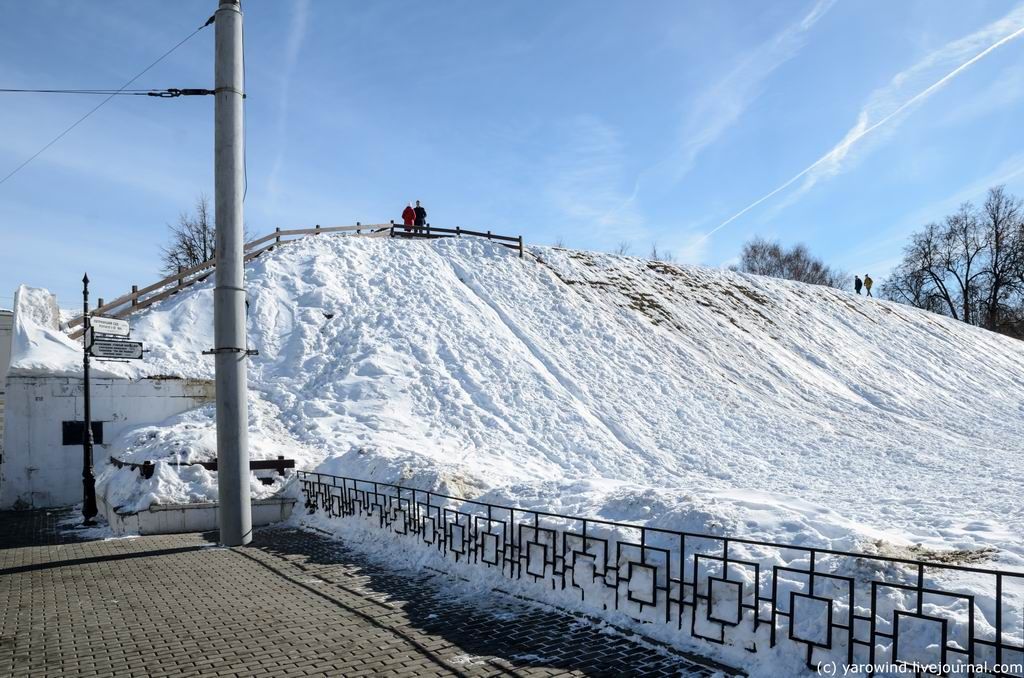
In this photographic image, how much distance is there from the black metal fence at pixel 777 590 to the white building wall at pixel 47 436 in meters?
10.9

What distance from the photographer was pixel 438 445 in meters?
17.5

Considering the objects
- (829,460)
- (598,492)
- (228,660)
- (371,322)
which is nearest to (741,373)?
(829,460)

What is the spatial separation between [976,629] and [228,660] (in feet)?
18.9

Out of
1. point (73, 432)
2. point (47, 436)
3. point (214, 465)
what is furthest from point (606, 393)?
point (47, 436)

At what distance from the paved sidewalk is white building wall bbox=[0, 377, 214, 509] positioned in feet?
20.1

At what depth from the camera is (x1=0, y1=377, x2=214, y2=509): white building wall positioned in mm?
15227

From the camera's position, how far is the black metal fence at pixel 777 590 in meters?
5.08

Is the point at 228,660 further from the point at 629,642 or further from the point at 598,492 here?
the point at 598,492

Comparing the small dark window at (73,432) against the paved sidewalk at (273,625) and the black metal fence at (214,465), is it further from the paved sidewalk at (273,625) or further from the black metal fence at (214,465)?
the paved sidewalk at (273,625)

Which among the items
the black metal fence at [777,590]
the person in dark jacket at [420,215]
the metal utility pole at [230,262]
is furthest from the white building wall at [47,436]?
the person in dark jacket at [420,215]

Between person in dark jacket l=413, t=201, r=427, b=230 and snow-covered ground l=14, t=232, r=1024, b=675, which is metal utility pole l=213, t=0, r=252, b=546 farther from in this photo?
person in dark jacket l=413, t=201, r=427, b=230

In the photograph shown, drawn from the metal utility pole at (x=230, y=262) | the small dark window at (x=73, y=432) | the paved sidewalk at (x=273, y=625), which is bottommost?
the paved sidewalk at (x=273, y=625)

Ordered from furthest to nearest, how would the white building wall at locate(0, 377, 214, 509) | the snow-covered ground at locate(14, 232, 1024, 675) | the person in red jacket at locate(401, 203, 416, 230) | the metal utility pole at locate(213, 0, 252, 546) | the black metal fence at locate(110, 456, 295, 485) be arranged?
1. the person in red jacket at locate(401, 203, 416, 230)
2. the white building wall at locate(0, 377, 214, 509)
3. the black metal fence at locate(110, 456, 295, 485)
4. the snow-covered ground at locate(14, 232, 1024, 675)
5. the metal utility pole at locate(213, 0, 252, 546)

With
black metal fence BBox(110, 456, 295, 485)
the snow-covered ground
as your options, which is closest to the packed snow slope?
the snow-covered ground
